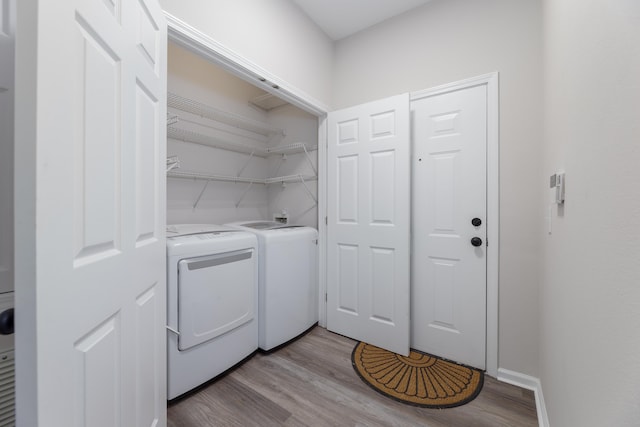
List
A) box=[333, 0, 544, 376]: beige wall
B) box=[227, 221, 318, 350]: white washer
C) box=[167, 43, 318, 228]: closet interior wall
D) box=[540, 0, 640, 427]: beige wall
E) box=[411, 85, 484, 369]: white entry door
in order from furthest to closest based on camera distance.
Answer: box=[167, 43, 318, 228]: closet interior wall, box=[227, 221, 318, 350]: white washer, box=[411, 85, 484, 369]: white entry door, box=[333, 0, 544, 376]: beige wall, box=[540, 0, 640, 427]: beige wall

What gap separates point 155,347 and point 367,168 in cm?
182

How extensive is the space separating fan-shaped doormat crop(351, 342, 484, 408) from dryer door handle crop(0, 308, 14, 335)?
1687mm

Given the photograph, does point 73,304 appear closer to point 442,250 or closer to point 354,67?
point 442,250

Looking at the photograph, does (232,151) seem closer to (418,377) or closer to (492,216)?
(492,216)

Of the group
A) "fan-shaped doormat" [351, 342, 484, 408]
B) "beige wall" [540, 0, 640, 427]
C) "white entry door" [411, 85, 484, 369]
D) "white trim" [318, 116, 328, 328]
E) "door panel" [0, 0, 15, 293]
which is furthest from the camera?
"white trim" [318, 116, 328, 328]

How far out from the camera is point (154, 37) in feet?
3.35

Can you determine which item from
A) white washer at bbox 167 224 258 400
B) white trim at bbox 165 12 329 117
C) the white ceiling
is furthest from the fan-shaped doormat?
the white ceiling

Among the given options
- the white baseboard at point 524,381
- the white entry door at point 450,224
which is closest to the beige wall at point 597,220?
the white baseboard at point 524,381

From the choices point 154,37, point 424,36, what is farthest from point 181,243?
point 424,36

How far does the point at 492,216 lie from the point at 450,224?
0.27 meters

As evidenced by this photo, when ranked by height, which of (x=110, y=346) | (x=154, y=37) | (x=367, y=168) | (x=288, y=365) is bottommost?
(x=288, y=365)

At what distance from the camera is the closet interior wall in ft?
7.10

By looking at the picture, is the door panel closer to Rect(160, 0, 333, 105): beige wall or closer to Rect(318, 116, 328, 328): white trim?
Rect(160, 0, 333, 105): beige wall

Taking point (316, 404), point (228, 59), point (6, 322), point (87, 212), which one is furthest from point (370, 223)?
point (6, 322)
